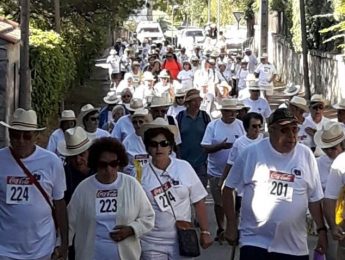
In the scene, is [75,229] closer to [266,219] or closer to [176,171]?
[176,171]

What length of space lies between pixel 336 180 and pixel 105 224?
1.71m

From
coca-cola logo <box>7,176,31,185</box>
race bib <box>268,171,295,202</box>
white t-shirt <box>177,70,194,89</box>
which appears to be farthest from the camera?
white t-shirt <box>177,70,194,89</box>

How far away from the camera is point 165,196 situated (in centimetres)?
666

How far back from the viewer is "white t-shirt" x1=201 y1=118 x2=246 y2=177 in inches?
434

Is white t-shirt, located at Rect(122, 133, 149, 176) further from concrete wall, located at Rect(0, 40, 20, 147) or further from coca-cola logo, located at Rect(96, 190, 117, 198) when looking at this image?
concrete wall, located at Rect(0, 40, 20, 147)

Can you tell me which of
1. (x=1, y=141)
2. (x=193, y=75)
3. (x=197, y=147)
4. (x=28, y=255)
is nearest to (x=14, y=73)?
(x=1, y=141)

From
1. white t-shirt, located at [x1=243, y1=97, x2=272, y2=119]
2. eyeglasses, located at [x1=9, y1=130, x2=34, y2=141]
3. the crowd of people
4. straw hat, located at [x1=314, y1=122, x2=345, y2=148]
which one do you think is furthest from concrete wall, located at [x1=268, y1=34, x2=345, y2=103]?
eyeglasses, located at [x1=9, y1=130, x2=34, y2=141]

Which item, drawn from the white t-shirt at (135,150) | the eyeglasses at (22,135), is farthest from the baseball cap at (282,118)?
the white t-shirt at (135,150)

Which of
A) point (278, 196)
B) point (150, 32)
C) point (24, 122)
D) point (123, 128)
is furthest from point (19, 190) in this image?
point (150, 32)

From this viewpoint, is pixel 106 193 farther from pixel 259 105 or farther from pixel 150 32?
pixel 150 32

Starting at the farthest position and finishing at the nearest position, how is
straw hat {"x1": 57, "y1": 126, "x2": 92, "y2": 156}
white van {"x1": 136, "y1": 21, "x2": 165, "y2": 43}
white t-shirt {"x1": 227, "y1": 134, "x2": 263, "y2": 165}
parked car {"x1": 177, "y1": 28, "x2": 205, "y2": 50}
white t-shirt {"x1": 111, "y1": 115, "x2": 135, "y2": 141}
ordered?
1. white van {"x1": 136, "y1": 21, "x2": 165, "y2": 43}
2. parked car {"x1": 177, "y1": 28, "x2": 205, "y2": 50}
3. white t-shirt {"x1": 111, "y1": 115, "x2": 135, "y2": 141}
4. white t-shirt {"x1": 227, "y1": 134, "x2": 263, "y2": 165}
5. straw hat {"x1": 57, "y1": 126, "x2": 92, "y2": 156}

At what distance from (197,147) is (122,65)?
73.1 ft

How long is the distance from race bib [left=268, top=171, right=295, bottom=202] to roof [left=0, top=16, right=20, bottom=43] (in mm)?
9874

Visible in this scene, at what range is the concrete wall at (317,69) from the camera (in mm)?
26312
